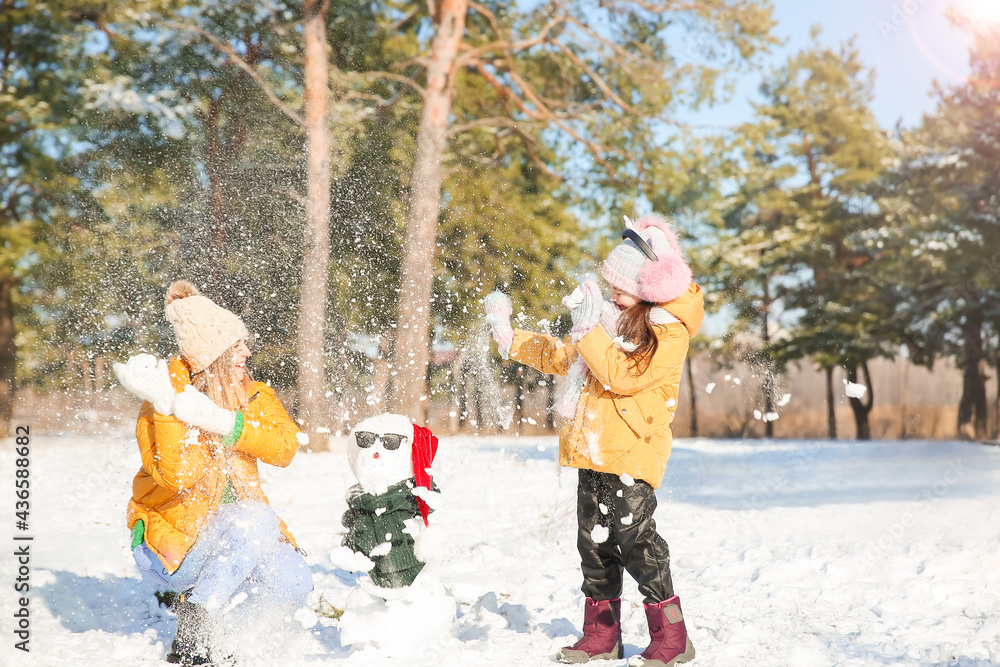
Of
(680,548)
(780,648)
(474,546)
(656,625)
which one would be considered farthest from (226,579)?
(680,548)

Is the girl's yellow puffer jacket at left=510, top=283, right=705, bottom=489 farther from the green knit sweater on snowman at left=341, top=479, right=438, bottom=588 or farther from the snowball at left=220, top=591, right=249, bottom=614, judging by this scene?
the snowball at left=220, top=591, right=249, bottom=614

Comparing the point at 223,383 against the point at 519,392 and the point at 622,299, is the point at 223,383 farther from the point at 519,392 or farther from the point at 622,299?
the point at 519,392

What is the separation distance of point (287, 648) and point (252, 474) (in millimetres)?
711

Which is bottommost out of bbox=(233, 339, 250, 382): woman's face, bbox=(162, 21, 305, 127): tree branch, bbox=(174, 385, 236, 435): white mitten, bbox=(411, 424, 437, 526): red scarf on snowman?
bbox=(411, 424, 437, 526): red scarf on snowman

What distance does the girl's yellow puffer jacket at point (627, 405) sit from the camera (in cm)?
284

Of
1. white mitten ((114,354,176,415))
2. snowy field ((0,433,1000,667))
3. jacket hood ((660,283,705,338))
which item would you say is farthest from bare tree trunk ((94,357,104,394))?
jacket hood ((660,283,705,338))

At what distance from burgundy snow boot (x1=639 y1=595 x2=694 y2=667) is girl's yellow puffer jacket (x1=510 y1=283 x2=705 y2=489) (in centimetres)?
48

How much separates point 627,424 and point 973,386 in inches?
641

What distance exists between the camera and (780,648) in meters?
3.14

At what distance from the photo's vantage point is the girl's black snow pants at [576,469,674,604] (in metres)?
2.89

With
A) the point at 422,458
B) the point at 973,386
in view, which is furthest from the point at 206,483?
the point at 973,386

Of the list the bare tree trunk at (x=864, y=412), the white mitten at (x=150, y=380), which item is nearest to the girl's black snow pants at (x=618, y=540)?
the white mitten at (x=150, y=380)

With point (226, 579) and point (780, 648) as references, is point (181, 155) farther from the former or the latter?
point (780, 648)

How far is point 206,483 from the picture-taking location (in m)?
2.84
